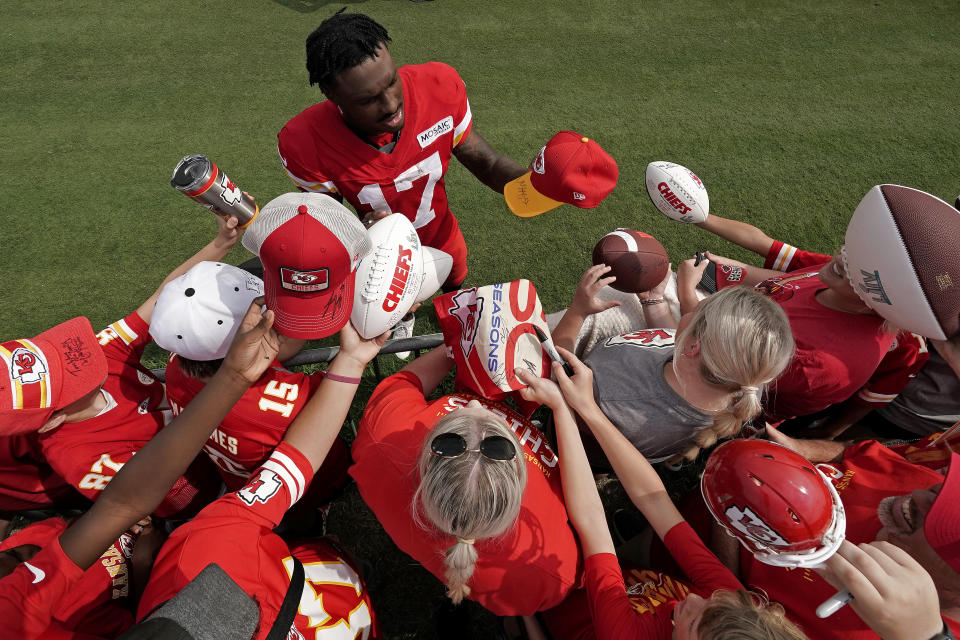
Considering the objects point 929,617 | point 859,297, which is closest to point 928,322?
point 859,297

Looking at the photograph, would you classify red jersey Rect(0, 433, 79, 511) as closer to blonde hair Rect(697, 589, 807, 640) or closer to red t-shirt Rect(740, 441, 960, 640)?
blonde hair Rect(697, 589, 807, 640)

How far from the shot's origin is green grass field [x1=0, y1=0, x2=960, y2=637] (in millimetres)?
4219

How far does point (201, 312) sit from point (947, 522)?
2.41 metres

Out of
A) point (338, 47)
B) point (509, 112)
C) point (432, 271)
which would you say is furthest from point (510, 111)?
point (432, 271)

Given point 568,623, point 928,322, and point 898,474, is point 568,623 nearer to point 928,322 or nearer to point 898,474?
point 898,474

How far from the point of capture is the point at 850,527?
1711 millimetres

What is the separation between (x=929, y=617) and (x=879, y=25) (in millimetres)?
7511

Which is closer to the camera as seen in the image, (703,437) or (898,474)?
(898,474)

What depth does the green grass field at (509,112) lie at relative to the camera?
4219 millimetres

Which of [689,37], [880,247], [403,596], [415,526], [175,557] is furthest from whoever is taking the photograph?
[689,37]

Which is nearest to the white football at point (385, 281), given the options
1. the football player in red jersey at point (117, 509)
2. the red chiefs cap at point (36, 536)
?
the football player in red jersey at point (117, 509)

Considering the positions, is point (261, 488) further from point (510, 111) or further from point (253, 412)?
point (510, 111)

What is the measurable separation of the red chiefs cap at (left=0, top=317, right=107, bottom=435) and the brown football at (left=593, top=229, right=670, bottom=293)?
7.00 ft

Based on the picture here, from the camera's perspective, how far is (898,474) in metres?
1.79
